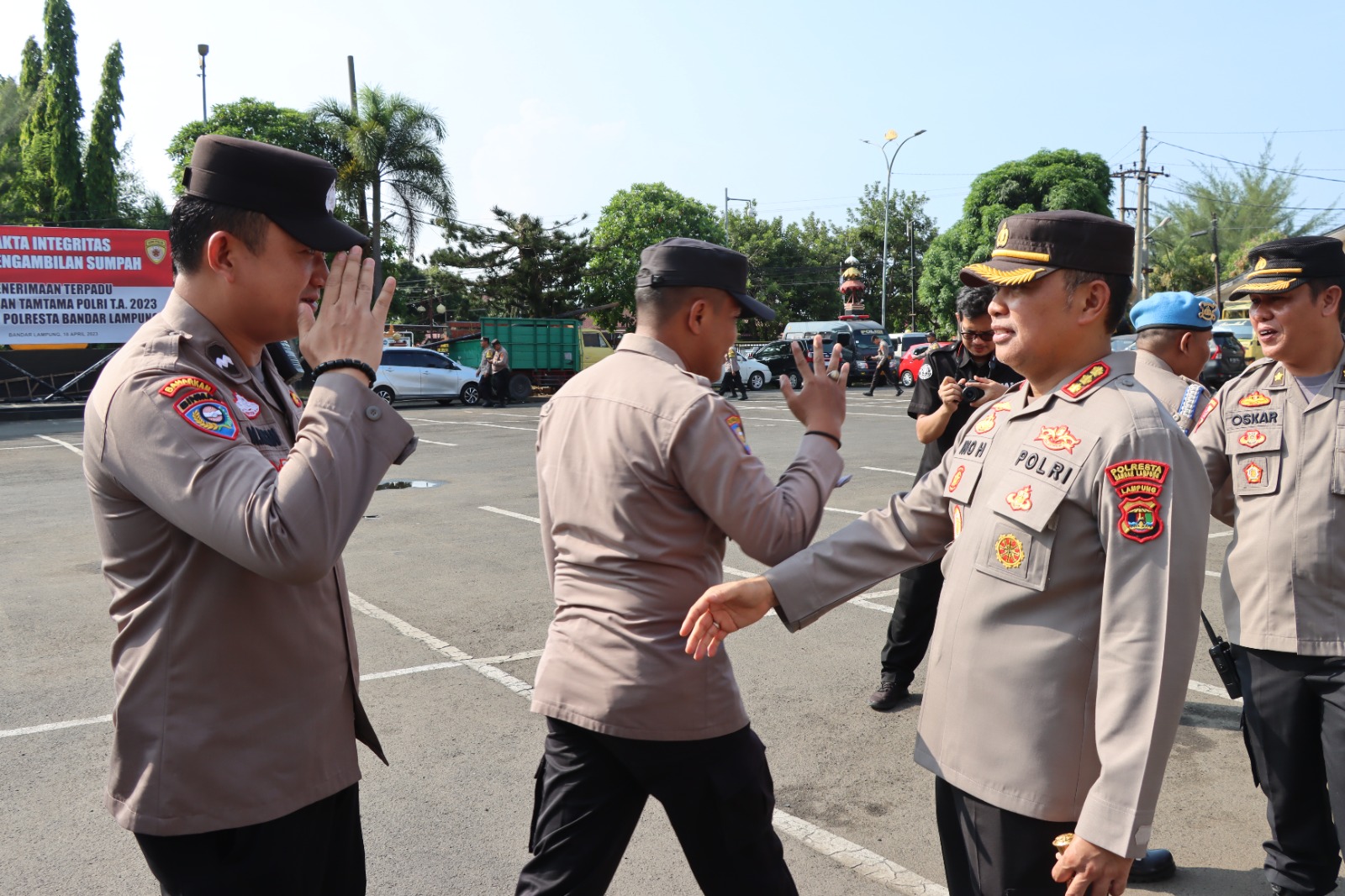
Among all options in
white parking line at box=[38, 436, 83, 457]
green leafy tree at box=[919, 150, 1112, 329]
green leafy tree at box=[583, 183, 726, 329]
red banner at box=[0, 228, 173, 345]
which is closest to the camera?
white parking line at box=[38, 436, 83, 457]

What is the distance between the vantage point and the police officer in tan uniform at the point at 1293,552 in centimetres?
293

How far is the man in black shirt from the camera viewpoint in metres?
4.83

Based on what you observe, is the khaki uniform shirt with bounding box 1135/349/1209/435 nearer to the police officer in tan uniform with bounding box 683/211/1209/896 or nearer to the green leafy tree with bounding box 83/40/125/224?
the police officer in tan uniform with bounding box 683/211/1209/896

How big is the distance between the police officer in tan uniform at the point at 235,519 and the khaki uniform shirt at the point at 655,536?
0.59 meters

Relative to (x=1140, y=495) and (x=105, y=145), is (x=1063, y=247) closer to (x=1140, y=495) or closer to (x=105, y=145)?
(x=1140, y=495)

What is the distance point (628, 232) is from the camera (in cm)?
4862

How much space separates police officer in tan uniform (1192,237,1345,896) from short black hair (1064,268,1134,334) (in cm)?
127

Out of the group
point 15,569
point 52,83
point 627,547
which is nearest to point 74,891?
point 627,547

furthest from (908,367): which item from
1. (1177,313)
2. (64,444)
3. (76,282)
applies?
(1177,313)

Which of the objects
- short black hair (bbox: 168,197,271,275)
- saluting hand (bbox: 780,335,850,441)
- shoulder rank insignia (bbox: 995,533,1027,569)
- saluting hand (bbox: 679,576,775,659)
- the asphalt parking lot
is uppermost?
short black hair (bbox: 168,197,271,275)

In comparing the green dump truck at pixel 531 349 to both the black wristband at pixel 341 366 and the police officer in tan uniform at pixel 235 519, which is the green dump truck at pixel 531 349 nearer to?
the police officer in tan uniform at pixel 235 519

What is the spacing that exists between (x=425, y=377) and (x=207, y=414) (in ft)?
82.6

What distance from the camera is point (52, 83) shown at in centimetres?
3525

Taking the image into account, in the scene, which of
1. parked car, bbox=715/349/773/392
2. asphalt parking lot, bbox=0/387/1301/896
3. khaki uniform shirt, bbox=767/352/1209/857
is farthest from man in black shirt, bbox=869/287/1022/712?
parked car, bbox=715/349/773/392
